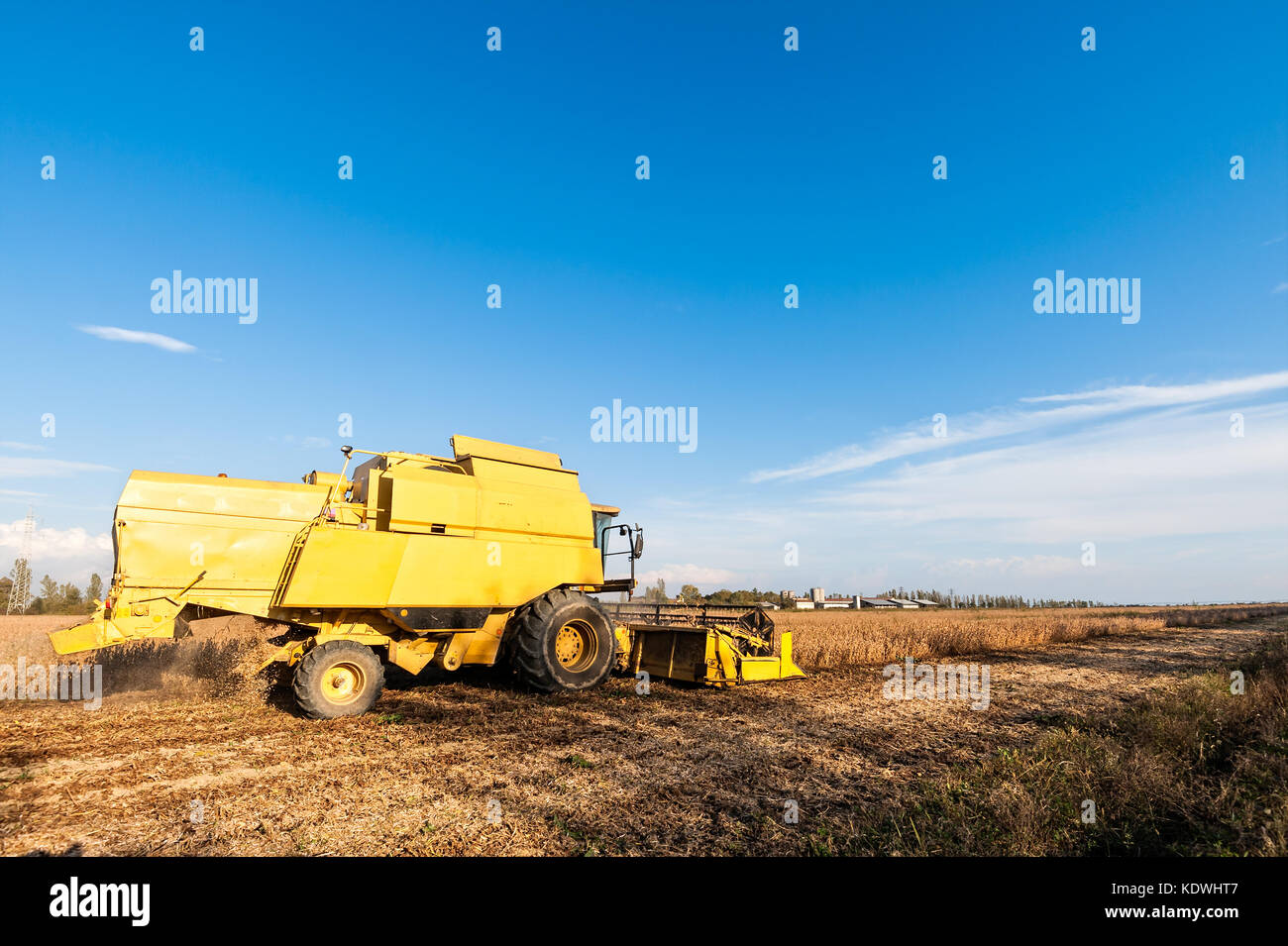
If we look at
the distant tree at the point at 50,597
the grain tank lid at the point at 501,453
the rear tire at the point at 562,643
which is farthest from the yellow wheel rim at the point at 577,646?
the distant tree at the point at 50,597

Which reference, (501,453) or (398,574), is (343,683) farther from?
(501,453)

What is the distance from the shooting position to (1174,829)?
4430mm

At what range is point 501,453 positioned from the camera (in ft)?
34.3

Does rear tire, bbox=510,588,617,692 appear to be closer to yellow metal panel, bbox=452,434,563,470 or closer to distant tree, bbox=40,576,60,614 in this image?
yellow metal panel, bbox=452,434,563,470

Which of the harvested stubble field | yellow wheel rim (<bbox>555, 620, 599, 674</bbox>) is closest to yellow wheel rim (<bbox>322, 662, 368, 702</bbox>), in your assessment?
the harvested stubble field

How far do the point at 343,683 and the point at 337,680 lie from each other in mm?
93

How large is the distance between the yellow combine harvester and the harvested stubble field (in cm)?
65

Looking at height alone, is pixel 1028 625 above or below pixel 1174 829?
below

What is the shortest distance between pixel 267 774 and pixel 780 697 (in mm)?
7143

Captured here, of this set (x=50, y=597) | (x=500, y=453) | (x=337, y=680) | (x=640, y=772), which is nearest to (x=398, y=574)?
(x=337, y=680)

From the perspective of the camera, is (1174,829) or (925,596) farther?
(925,596)
